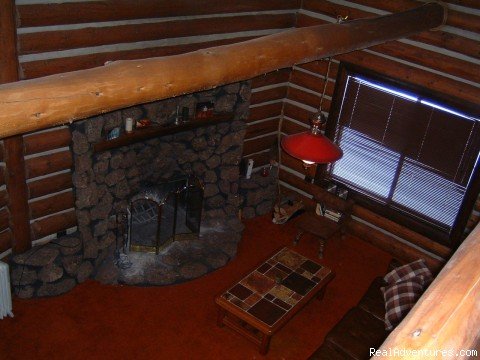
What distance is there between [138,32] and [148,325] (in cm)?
336

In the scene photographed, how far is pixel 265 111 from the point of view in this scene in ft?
27.0

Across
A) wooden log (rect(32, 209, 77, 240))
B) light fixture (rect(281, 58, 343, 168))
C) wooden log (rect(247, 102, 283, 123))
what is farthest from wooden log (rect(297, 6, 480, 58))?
wooden log (rect(32, 209, 77, 240))

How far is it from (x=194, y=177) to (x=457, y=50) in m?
3.75

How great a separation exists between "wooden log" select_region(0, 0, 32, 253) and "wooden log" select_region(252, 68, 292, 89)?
11.6 ft

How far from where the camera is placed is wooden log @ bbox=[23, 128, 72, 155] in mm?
5648

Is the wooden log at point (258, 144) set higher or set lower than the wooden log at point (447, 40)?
lower

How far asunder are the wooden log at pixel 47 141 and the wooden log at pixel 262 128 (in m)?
3.07

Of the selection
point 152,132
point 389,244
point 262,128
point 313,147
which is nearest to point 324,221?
point 389,244

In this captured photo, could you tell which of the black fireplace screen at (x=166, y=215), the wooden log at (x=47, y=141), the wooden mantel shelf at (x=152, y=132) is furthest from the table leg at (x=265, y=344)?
the wooden log at (x=47, y=141)

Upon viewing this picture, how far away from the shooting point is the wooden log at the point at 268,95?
25.9 ft

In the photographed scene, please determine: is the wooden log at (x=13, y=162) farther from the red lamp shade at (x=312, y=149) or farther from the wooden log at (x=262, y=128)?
the wooden log at (x=262, y=128)

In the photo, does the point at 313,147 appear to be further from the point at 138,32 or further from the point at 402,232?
the point at 402,232

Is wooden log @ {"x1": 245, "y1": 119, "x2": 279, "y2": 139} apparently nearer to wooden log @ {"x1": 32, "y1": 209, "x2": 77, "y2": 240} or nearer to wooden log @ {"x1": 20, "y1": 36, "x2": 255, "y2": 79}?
wooden log @ {"x1": 20, "y1": 36, "x2": 255, "y2": 79}

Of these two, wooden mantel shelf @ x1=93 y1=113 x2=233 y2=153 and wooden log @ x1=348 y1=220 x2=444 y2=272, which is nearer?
wooden mantel shelf @ x1=93 y1=113 x2=233 y2=153
